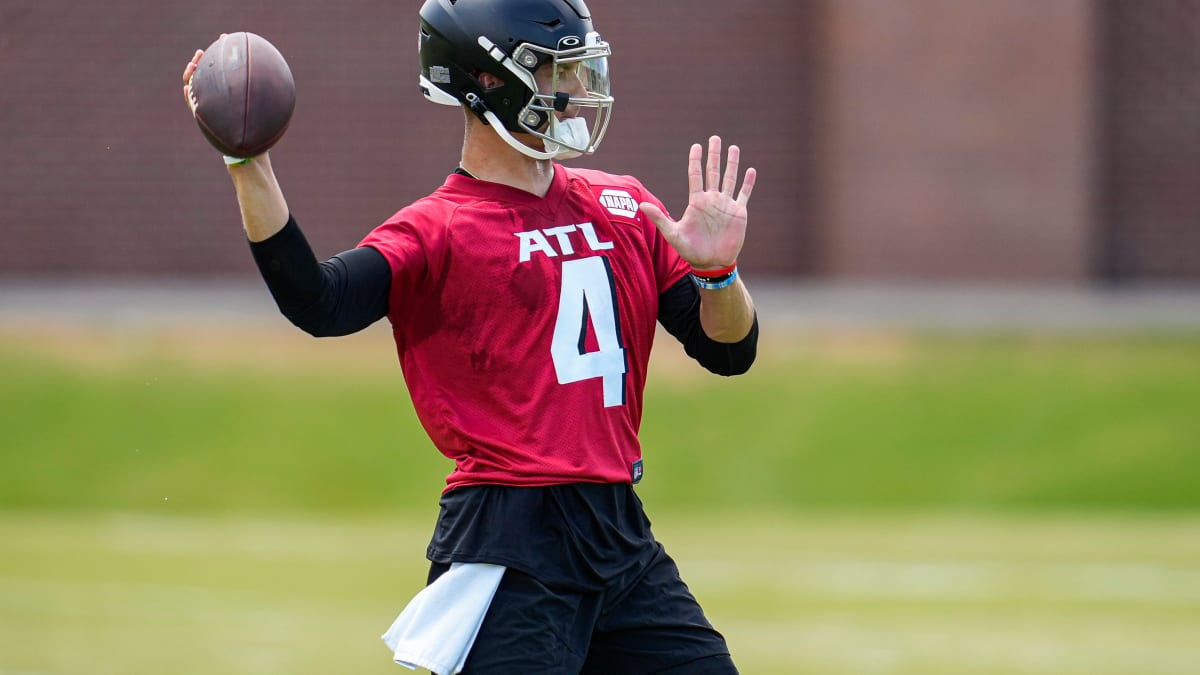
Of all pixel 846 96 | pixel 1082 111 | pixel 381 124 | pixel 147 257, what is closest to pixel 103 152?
pixel 147 257

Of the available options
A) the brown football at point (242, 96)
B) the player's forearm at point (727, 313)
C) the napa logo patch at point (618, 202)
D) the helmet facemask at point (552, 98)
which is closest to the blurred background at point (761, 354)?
the player's forearm at point (727, 313)

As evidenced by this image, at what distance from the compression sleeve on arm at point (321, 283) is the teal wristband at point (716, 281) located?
29.0 inches

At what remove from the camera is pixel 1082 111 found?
1407cm

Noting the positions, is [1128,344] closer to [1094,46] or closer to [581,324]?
[1094,46]

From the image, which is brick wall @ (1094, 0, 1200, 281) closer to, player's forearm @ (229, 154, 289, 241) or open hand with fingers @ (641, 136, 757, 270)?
open hand with fingers @ (641, 136, 757, 270)

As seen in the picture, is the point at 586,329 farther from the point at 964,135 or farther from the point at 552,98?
the point at 964,135

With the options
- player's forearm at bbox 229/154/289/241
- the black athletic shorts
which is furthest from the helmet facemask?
the black athletic shorts

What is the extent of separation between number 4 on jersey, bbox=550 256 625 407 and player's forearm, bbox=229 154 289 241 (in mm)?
685

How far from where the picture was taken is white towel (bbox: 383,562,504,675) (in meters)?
3.65

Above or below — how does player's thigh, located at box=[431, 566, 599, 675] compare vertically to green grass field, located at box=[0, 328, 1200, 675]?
above

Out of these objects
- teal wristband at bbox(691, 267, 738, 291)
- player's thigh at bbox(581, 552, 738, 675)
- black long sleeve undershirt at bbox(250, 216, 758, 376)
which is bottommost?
player's thigh at bbox(581, 552, 738, 675)

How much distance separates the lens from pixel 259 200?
343cm

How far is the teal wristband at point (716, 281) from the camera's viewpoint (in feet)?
12.8

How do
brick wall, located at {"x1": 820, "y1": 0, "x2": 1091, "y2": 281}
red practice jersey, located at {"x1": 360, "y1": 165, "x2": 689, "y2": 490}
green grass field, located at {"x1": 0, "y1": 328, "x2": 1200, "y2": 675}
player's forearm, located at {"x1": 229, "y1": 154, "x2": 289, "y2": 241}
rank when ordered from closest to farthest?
player's forearm, located at {"x1": 229, "y1": 154, "x2": 289, "y2": 241} < red practice jersey, located at {"x1": 360, "y1": 165, "x2": 689, "y2": 490} < green grass field, located at {"x1": 0, "y1": 328, "x2": 1200, "y2": 675} < brick wall, located at {"x1": 820, "y1": 0, "x2": 1091, "y2": 281}
